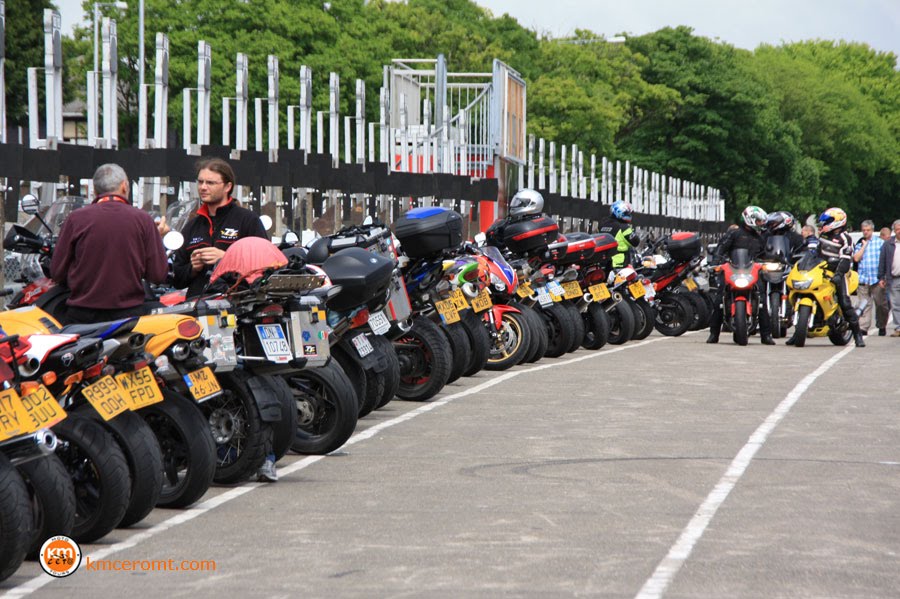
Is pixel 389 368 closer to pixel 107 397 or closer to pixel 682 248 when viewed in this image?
pixel 107 397

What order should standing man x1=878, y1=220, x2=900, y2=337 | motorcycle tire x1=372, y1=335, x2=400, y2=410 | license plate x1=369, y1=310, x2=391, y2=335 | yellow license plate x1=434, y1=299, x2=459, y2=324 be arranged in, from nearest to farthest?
license plate x1=369, y1=310, x2=391, y2=335, motorcycle tire x1=372, y1=335, x2=400, y2=410, yellow license plate x1=434, y1=299, x2=459, y2=324, standing man x1=878, y1=220, x2=900, y2=337

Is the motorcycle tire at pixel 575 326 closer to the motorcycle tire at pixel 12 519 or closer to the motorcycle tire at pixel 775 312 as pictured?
the motorcycle tire at pixel 775 312


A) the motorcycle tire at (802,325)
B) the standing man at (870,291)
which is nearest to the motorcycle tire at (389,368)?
the motorcycle tire at (802,325)

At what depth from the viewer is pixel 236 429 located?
9781 millimetres

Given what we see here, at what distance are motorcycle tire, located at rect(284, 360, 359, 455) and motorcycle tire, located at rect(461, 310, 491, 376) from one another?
495cm

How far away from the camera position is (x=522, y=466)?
10711 millimetres

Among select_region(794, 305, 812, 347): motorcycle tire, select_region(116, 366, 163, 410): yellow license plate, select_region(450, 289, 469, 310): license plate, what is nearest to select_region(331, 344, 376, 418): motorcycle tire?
select_region(450, 289, 469, 310): license plate

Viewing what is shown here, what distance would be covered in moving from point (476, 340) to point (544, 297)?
3.79 metres

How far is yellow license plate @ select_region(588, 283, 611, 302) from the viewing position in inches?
850

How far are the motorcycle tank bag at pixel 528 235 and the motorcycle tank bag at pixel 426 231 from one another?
4.60m

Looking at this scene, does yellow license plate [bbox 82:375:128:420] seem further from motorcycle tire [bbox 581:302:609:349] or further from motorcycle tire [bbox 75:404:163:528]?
motorcycle tire [bbox 581:302:609:349]

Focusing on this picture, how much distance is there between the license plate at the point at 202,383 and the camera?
29.4 ft

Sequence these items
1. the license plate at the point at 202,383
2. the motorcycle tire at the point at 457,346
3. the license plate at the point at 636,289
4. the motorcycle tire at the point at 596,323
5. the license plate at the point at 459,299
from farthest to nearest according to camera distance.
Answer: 1. the license plate at the point at 636,289
2. the motorcycle tire at the point at 596,323
3. the motorcycle tire at the point at 457,346
4. the license plate at the point at 459,299
5. the license plate at the point at 202,383

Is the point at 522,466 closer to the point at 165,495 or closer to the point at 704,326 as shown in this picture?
the point at 165,495
